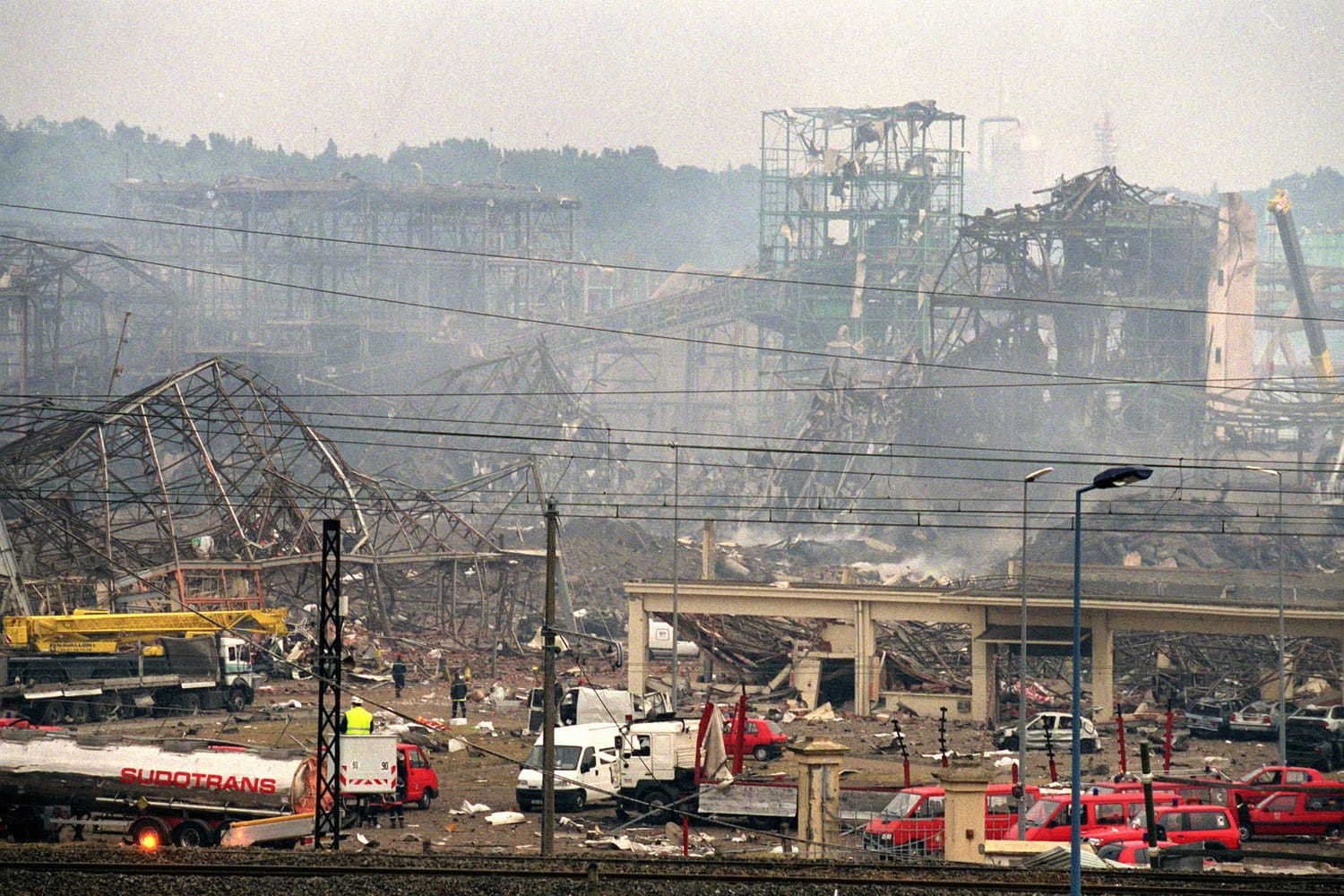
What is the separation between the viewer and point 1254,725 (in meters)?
40.8

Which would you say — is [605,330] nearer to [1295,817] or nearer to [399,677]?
[399,677]

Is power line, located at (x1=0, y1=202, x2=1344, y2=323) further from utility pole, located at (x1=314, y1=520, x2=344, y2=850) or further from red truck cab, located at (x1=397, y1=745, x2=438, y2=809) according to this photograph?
utility pole, located at (x1=314, y1=520, x2=344, y2=850)

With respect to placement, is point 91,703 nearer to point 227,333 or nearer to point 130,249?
point 227,333

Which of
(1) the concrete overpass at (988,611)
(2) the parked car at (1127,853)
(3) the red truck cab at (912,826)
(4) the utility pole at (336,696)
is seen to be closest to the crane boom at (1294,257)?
(1) the concrete overpass at (988,611)

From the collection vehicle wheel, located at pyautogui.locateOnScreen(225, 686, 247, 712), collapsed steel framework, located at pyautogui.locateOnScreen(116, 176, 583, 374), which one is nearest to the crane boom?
collapsed steel framework, located at pyautogui.locateOnScreen(116, 176, 583, 374)

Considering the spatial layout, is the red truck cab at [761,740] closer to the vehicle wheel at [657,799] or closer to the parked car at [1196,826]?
the vehicle wheel at [657,799]

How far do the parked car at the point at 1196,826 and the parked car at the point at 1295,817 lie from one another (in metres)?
2.63

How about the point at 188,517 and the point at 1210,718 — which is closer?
the point at 1210,718

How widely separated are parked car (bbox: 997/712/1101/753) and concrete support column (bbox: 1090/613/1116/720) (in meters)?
4.19

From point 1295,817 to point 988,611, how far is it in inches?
642

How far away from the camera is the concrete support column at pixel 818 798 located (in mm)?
22922

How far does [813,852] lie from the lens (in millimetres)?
23500

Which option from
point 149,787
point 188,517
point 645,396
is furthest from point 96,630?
point 645,396

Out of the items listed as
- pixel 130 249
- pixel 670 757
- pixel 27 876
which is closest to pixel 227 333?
pixel 130 249
